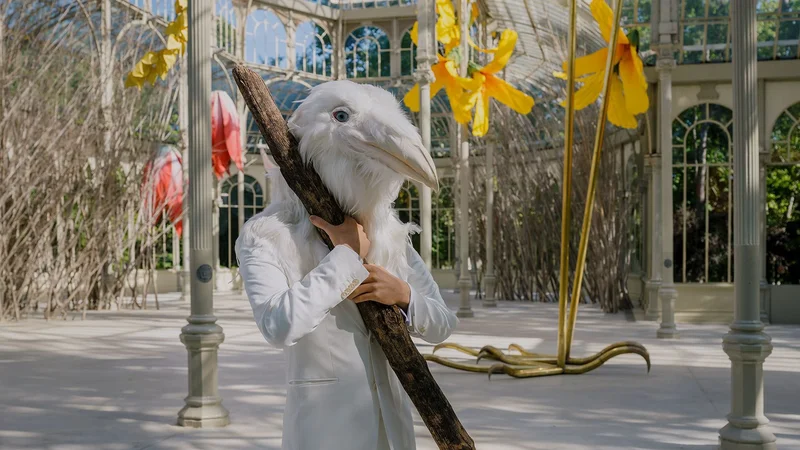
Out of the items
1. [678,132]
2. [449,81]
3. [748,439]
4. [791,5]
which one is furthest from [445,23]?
[791,5]

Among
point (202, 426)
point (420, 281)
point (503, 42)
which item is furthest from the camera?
point (503, 42)

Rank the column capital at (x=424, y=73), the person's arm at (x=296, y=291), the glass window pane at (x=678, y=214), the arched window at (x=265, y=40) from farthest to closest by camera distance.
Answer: the arched window at (x=265, y=40) < the glass window pane at (x=678, y=214) < the column capital at (x=424, y=73) < the person's arm at (x=296, y=291)

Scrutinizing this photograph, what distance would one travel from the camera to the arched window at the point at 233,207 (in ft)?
63.0

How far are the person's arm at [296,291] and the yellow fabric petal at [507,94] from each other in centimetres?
352

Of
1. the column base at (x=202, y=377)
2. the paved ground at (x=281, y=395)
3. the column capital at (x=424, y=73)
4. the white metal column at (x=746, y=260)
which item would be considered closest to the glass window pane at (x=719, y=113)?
the paved ground at (x=281, y=395)

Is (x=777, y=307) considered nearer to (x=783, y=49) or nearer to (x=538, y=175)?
(x=783, y=49)

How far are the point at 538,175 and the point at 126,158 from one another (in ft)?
20.8

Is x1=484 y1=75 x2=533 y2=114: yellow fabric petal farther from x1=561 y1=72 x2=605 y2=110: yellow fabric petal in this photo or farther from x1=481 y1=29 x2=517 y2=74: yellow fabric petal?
x1=561 y1=72 x2=605 y2=110: yellow fabric petal

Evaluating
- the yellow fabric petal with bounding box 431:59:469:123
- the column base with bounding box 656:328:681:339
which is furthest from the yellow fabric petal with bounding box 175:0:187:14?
the column base with bounding box 656:328:681:339

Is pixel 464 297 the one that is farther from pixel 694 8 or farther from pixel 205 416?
pixel 205 416

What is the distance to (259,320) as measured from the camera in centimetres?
151

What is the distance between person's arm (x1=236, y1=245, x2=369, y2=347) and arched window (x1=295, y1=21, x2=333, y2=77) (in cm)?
1805

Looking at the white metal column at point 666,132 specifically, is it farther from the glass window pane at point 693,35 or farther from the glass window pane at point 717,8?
the glass window pane at point 717,8

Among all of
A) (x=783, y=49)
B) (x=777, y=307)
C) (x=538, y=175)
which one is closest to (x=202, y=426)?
(x=777, y=307)
